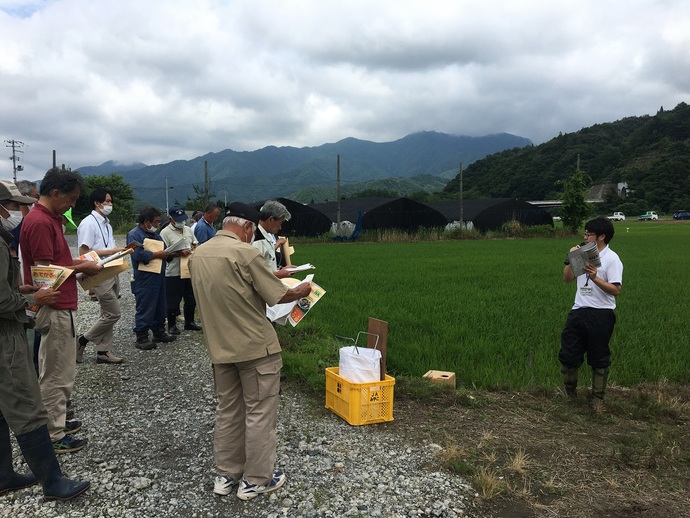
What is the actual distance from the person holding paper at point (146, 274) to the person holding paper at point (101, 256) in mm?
541

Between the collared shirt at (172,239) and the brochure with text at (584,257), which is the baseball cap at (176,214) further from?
the brochure with text at (584,257)

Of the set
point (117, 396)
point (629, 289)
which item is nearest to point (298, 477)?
point (117, 396)

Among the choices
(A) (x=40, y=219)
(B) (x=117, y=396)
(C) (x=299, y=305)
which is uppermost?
(A) (x=40, y=219)

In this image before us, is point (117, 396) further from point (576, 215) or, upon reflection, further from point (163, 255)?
point (576, 215)

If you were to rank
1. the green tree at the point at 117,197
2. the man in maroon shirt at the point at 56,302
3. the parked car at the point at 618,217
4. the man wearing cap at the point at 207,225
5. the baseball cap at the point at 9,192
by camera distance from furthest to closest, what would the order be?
the parked car at the point at 618,217 < the green tree at the point at 117,197 < the man wearing cap at the point at 207,225 < the man in maroon shirt at the point at 56,302 < the baseball cap at the point at 9,192

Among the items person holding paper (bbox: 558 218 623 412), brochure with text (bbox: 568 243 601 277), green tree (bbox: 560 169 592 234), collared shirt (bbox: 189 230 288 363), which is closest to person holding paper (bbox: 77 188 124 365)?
collared shirt (bbox: 189 230 288 363)

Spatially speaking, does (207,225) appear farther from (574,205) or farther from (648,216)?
(648,216)

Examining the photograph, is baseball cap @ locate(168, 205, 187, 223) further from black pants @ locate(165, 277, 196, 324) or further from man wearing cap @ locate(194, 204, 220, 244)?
black pants @ locate(165, 277, 196, 324)

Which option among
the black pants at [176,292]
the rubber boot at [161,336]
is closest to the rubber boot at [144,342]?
the rubber boot at [161,336]

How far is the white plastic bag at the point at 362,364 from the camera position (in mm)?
4039

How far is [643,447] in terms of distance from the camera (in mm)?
3656

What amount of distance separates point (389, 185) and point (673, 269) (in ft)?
336

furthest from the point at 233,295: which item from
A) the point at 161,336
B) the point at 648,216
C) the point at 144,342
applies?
the point at 648,216

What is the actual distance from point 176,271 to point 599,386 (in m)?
5.61
